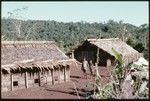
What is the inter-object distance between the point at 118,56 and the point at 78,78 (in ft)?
37.6

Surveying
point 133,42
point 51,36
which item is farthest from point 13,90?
point 51,36

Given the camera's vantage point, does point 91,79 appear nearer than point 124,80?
No

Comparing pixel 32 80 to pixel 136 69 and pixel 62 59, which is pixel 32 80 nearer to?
pixel 62 59

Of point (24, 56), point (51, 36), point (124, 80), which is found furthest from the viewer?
point (51, 36)

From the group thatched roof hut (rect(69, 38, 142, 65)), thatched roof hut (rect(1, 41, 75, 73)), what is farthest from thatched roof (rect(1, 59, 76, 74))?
thatched roof hut (rect(69, 38, 142, 65))

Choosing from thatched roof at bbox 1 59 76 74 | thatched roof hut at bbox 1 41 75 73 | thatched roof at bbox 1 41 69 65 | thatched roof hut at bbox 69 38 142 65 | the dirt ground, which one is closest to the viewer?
the dirt ground

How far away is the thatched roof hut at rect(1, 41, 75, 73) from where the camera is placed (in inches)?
793

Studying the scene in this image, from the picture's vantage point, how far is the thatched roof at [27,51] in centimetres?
2091

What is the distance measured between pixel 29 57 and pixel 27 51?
0.84 m

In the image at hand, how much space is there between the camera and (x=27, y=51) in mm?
22422

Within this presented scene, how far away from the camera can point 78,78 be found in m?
26.0

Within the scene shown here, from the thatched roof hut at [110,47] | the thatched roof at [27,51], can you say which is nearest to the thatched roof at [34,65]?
the thatched roof at [27,51]

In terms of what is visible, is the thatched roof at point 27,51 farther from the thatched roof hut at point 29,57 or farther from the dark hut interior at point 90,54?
the dark hut interior at point 90,54

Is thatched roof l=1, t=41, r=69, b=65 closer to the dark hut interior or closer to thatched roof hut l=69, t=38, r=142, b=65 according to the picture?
thatched roof hut l=69, t=38, r=142, b=65
